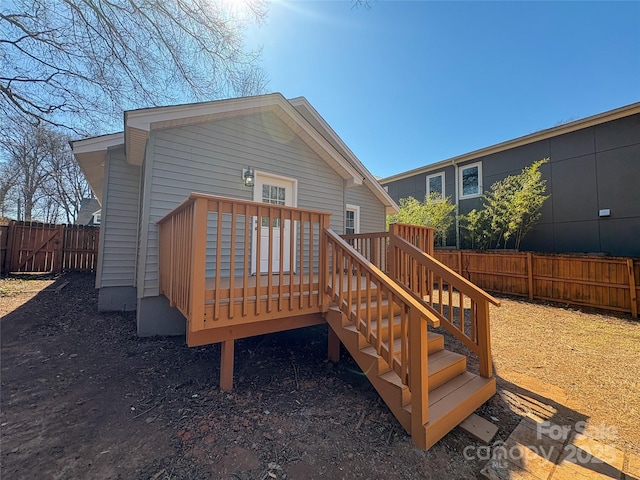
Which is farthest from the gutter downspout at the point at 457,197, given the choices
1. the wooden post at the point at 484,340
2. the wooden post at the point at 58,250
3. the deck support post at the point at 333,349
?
the wooden post at the point at 58,250

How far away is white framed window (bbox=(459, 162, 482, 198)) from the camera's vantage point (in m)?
11.5

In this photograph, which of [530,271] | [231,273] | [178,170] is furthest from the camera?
[530,271]

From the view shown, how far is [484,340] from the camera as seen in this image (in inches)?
123

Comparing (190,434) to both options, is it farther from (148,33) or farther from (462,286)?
(148,33)

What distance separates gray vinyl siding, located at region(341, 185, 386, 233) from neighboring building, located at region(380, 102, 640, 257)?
15.9 ft

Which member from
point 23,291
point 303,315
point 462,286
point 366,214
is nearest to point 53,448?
point 303,315

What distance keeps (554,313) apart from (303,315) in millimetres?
6680

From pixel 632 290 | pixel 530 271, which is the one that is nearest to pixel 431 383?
pixel 632 290

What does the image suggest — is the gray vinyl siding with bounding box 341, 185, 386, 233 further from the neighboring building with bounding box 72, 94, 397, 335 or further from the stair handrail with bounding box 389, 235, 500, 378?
the stair handrail with bounding box 389, 235, 500, 378

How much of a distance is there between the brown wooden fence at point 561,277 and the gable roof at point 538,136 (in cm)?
449

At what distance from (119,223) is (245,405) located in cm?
519

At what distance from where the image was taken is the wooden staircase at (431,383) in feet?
7.74

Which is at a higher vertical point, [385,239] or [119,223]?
[119,223]

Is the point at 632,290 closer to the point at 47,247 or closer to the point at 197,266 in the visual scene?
the point at 197,266
